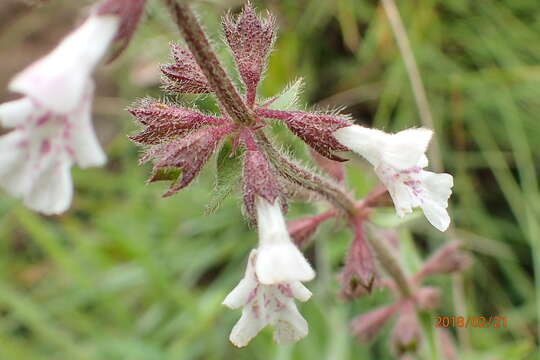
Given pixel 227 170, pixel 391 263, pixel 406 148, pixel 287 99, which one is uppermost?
pixel 287 99

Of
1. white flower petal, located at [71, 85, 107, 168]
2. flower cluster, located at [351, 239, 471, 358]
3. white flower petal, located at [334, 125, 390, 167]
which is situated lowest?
flower cluster, located at [351, 239, 471, 358]

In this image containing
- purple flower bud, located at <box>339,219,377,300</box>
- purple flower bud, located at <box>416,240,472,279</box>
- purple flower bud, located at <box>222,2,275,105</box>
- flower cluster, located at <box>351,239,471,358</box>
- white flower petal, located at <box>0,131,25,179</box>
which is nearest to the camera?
white flower petal, located at <box>0,131,25,179</box>

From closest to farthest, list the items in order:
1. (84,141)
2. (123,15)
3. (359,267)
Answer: (84,141), (123,15), (359,267)

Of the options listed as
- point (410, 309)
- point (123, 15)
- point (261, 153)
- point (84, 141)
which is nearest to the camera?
point (84, 141)

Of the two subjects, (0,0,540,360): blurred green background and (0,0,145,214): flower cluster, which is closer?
(0,0,145,214): flower cluster

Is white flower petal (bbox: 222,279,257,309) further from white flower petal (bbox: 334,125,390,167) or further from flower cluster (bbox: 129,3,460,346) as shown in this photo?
white flower petal (bbox: 334,125,390,167)

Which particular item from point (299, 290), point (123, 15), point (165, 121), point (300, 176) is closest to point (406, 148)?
point (300, 176)

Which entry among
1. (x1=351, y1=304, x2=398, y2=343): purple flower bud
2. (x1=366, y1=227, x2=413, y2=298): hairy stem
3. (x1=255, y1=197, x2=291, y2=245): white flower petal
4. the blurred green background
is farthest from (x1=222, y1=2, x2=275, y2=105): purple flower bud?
the blurred green background

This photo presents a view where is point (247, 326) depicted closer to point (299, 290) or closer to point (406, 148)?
point (299, 290)
